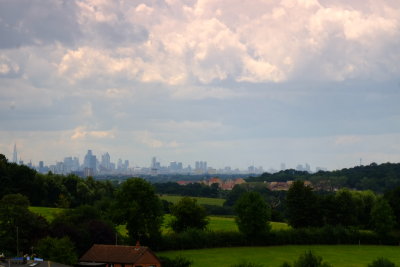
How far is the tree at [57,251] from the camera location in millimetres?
61062

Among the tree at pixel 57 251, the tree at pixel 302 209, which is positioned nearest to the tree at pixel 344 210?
the tree at pixel 302 209

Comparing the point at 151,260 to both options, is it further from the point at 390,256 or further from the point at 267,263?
the point at 390,256

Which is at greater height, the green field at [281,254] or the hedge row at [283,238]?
the hedge row at [283,238]

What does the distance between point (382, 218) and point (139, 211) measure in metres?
41.9

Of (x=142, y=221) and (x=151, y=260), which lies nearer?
(x=151, y=260)

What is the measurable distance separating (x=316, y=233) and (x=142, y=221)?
2932cm

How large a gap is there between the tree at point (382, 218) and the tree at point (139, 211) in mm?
37961

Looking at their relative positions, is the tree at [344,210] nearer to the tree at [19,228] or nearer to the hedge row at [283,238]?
the hedge row at [283,238]

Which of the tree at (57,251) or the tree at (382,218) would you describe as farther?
the tree at (382,218)

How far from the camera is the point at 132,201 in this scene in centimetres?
9006

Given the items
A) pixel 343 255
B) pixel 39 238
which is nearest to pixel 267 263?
pixel 343 255

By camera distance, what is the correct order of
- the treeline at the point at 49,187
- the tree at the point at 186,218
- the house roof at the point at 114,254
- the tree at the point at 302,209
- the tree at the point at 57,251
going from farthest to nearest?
1. the treeline at the point at 49,187
2. the tree at the point at 302,209
3. the tree at the point at 186,218
4. the house roof at the point at 114,254
5. the tree at the point at 57,251

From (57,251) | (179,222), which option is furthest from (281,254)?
(57,251)

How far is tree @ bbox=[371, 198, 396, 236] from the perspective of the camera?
10419 centimetres
